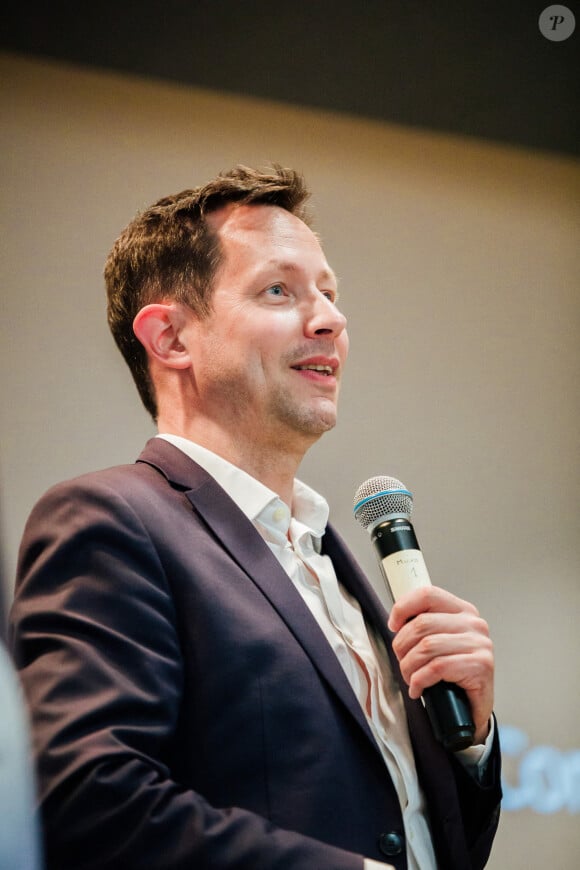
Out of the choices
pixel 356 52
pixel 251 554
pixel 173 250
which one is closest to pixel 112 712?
pixel 251 554

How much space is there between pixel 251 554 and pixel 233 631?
0.52ft

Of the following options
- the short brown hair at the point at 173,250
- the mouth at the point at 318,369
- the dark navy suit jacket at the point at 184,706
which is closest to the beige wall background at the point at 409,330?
the short brown hair at the point at 173,250

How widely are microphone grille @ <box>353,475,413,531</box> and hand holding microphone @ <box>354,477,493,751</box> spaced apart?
0.02m

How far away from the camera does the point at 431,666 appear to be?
A: 1185mm

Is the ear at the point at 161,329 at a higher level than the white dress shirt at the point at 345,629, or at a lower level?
higher

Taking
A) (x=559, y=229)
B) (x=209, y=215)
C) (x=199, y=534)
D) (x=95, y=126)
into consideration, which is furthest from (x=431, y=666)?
(x=559, y=229)

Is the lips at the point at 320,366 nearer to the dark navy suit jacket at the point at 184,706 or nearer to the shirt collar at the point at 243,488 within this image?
the shirt collar at the point at 243,488

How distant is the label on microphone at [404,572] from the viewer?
4.01ft

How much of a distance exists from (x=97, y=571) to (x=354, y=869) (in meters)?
0.48

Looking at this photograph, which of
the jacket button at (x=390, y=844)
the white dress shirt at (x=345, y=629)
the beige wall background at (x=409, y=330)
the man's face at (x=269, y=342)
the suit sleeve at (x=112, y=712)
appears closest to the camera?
the suit sleeve at (x=112, y=712)

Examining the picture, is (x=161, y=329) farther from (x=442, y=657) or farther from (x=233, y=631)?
(x=442, y=657)

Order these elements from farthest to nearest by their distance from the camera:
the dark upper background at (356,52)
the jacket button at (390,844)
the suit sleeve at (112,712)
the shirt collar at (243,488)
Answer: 1. the dark upper background at (356,52)
2. the shirt collar at (243,488)
3. the jacket button at (390,844)
4. the suit sleeve at (112,712)

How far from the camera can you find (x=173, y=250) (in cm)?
173

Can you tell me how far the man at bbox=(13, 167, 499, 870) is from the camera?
3.26 feet
